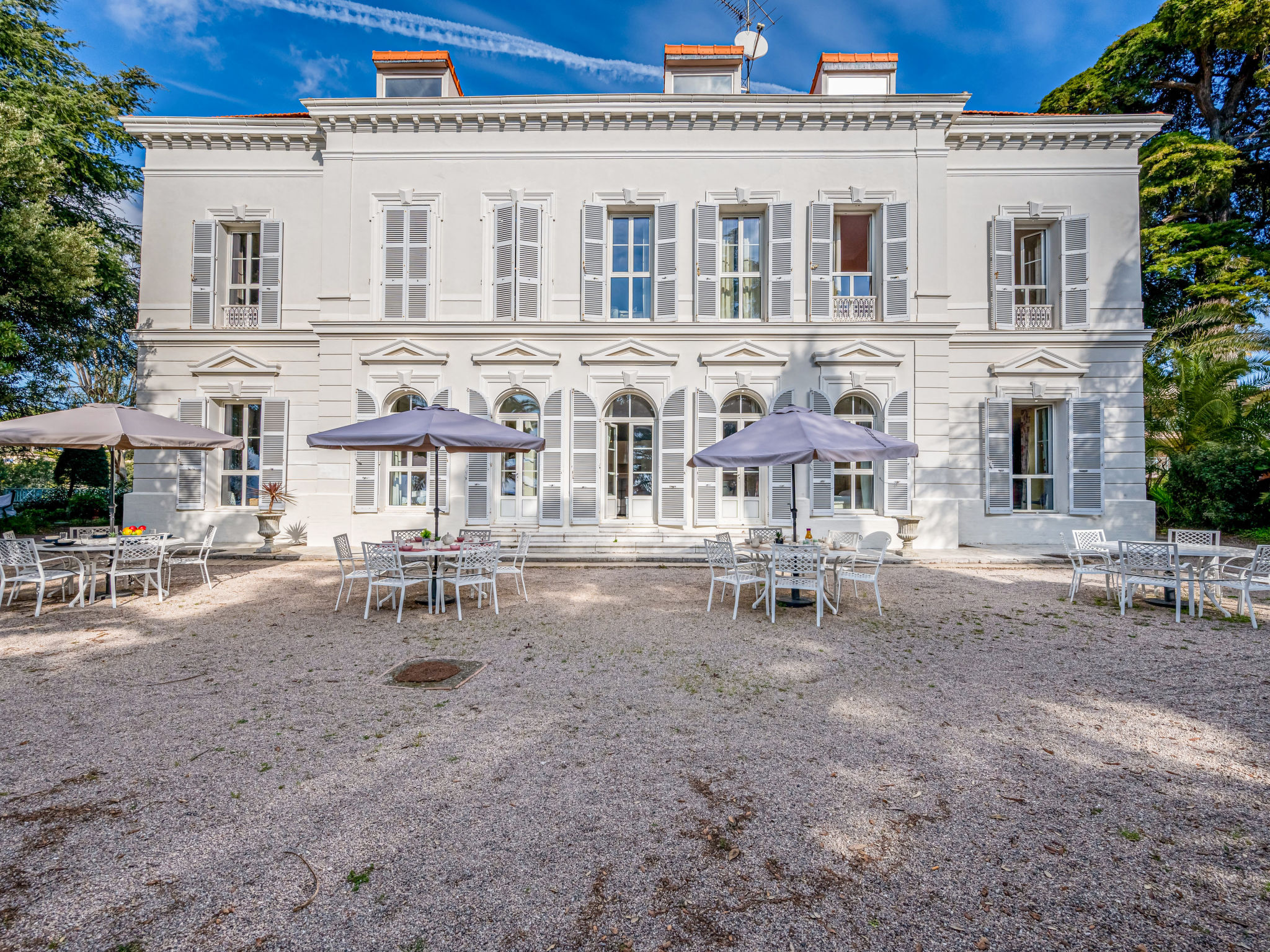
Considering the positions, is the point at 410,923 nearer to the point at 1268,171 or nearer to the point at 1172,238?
the point at 1172,238

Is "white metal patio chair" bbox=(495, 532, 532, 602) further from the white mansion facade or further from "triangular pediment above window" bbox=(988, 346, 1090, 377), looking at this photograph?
"triangular pediment above window" bbox=(988, 346, 1090, 377)

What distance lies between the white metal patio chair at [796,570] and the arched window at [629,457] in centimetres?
559

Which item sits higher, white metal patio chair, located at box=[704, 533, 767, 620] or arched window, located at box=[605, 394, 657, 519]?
arched window, located at box=[605, 394, 657, 519]

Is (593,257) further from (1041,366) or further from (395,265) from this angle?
(1041,366)

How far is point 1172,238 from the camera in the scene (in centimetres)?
1419

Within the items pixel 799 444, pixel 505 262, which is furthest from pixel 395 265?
pixel 799 444

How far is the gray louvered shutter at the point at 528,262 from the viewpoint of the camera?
457 inches

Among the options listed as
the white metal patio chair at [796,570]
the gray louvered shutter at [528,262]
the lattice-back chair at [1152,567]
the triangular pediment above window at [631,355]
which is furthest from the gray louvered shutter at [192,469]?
the lattice-back chair at [1152,567]

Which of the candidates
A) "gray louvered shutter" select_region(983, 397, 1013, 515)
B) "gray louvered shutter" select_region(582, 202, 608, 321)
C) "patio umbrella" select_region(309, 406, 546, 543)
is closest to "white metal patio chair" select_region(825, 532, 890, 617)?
"patio umbrella" select_region(309, 406, 546, 543)

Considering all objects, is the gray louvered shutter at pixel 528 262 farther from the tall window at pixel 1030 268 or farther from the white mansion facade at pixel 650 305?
the tall window at pixel 1030 268

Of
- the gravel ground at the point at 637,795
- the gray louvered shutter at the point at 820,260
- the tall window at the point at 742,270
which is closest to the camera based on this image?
the gravel ground at the point at 637,795

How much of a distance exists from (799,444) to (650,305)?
22.7 ft

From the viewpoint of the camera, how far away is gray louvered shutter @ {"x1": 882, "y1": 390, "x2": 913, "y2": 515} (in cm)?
1118

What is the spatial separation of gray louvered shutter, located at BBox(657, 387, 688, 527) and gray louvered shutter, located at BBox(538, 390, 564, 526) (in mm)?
1943
